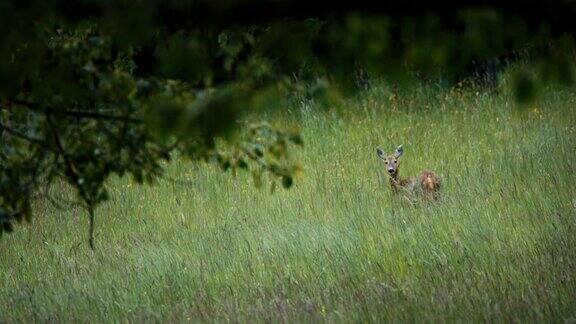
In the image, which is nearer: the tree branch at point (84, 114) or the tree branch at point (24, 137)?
the tree branch at point (84, 114)

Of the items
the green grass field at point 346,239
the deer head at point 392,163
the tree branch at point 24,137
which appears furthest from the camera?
the deer head at point 392,163

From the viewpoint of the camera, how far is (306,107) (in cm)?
1888

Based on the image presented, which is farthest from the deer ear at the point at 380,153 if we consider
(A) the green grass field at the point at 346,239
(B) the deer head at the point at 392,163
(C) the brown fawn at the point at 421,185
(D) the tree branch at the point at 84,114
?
(D) the tree branch at the point at 84,114

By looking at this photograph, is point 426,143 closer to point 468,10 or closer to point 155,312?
point 155,312

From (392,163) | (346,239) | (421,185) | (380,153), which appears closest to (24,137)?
(346,239)

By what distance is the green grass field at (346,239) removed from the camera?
845cm

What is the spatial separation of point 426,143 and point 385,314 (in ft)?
28.3

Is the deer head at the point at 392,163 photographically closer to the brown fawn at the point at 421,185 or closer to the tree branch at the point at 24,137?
the brown fawn at the point at 421,185

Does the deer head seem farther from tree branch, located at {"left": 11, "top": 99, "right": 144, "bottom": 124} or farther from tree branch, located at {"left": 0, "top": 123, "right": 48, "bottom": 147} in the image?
tree branch, located at {"left": 11, "top": 99, "right": 144, "bottom": 124}

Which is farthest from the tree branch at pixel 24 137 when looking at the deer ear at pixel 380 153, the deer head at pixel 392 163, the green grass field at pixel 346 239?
the deer ear at pixel 380 153

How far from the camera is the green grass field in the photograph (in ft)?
27.7

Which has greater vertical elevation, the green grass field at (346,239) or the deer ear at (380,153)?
the deer ear at (380,153)

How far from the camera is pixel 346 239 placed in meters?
11.0

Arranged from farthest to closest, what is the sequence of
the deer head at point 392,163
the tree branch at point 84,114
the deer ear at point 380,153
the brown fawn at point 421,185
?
the deer ear at point 380,153
the deer head at point 392,163
the brown fawn at point 421,185
the tree branch at point 84,114
